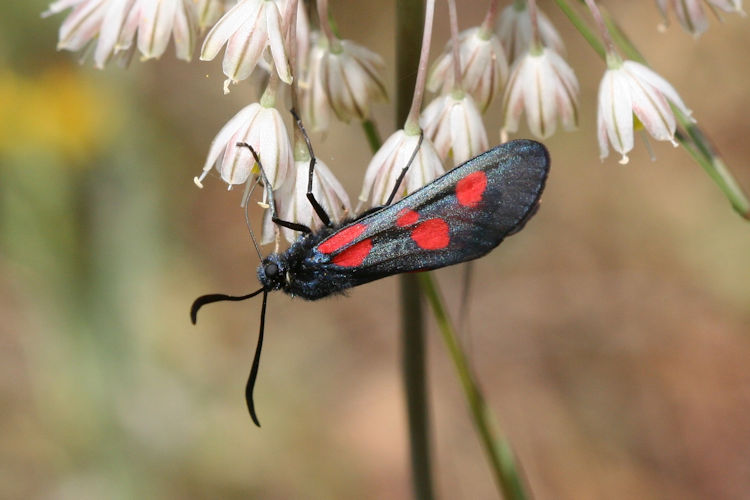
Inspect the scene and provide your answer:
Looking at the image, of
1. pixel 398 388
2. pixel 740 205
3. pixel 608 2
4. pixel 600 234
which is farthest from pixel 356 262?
pixel 608 2

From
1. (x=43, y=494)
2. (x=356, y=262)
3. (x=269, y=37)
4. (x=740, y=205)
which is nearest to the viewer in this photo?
(x=740, y=205)

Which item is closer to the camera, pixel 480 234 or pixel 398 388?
pixel 480 234

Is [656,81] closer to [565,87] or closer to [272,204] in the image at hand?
[565,87]

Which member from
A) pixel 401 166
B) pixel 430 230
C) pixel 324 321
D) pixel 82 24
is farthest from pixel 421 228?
pixel 324 321

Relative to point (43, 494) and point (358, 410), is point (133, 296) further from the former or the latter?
point (358, 410)

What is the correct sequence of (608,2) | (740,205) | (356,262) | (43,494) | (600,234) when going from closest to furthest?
(740,205), (356,262), (43,494), (600,234), (608,2)

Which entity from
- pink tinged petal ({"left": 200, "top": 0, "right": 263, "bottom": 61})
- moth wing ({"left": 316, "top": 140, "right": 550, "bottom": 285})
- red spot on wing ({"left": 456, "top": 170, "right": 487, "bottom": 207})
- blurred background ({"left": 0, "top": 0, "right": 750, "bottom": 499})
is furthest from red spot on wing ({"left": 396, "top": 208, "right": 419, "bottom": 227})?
blurred background ({"left": 0, "top": 0, "right": 750, "bottom": 499})
